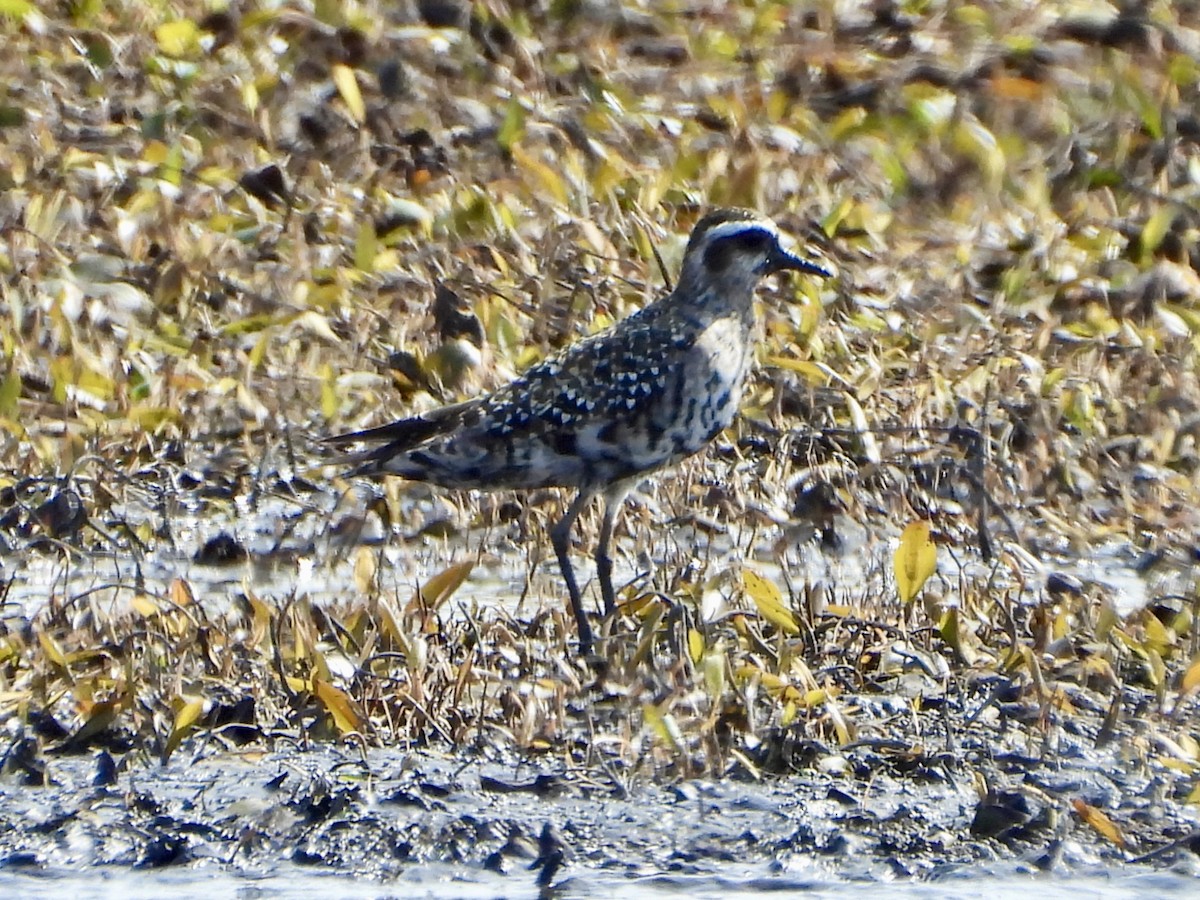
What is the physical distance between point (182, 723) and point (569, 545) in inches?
76.5

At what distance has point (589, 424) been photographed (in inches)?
286

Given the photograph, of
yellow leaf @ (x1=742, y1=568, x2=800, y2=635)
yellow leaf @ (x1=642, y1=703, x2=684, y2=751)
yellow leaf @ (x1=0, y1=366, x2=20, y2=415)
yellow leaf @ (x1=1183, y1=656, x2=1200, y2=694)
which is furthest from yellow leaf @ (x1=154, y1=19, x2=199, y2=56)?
yellow leaf @ (x1=1183, y1=656, x2=1200, y2=694)

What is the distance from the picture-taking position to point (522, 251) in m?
9.32

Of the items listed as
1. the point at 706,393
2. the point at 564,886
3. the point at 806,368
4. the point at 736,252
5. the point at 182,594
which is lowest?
the point at 564,886

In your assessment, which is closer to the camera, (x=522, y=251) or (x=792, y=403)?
(x=792, y=403)

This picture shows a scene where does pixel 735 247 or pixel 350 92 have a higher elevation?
pixel 350 92

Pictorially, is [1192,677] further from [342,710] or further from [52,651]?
[52,651]

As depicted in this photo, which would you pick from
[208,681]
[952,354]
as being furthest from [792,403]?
[208,681]

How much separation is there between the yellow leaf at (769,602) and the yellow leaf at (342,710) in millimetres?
1198

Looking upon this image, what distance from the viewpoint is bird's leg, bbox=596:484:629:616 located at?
713cm

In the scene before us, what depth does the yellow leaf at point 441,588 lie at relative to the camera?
6.71 metres

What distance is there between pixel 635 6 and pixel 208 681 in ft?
19.6

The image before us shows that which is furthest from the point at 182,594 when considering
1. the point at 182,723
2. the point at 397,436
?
the point at 397,436

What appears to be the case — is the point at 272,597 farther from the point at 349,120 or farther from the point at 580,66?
the point at 580,66
